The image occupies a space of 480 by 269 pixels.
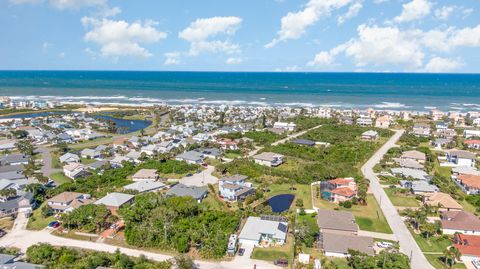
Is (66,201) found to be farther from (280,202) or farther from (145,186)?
(280,202)

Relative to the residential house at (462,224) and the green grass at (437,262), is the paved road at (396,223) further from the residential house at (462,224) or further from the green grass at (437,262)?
the residential house at (462,224)

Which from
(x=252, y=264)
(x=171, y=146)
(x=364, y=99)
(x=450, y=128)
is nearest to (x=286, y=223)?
(x=252, y=264)

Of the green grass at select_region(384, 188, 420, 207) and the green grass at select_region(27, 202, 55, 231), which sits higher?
the green grass at select_region(384, 188, 420, 207)

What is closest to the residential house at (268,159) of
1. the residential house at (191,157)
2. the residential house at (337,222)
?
the residential house at (191,157)

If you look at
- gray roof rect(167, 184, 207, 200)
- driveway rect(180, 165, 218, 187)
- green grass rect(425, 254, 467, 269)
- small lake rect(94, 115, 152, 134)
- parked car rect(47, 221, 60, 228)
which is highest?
small lake rect(94, 115, 152, 134)

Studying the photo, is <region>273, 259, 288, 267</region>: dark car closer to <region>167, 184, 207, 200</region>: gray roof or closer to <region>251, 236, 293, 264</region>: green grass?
<region>251, 236, 293, 264</region>: green grass

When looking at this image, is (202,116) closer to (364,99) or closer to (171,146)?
(171,146)

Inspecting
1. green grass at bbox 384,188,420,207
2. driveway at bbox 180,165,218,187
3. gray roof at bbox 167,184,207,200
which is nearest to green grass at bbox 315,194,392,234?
green grass at bbox 384,188,420,207
